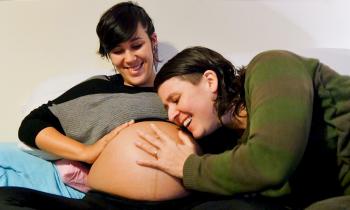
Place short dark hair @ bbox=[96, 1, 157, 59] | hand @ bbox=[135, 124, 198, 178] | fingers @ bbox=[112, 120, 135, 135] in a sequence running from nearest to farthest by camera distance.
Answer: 1. hand @ bbox=[135, 124, 198, 178]
2. fingers @ bbox=[112, 120, 135, 135]
3. short dark hair @ bbox=[96, 1, 157, 59]

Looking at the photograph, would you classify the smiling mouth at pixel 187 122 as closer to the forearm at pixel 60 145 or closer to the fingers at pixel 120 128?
the fingers at pixel 120 128

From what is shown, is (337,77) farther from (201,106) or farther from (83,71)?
(83,71)

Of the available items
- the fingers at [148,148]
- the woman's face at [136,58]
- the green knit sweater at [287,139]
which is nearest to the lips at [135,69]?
the woman's face at [136,58]

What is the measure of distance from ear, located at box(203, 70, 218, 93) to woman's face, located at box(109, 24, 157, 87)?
1.11ft

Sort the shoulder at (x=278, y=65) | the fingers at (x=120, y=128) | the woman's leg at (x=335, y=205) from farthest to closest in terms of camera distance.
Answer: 1. the fingers at (x=120, y=128)
2. the shoulder at (x=278, y=65)
3. the woman's leg at (x=335, y=205)

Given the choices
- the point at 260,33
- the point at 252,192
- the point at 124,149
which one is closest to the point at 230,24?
the point at 260,33

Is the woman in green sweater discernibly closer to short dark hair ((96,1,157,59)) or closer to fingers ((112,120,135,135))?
fingers ((112,120,135,135))

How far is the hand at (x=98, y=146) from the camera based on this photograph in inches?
44.4

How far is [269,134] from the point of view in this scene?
0.79 m

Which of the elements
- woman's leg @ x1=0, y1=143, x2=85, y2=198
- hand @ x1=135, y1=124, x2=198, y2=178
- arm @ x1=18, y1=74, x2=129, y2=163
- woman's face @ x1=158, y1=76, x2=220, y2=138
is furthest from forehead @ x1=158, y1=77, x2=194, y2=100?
woman's leg @ x1=0, y1=143, x2=85, y2=198

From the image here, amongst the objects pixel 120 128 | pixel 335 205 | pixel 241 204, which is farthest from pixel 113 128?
pixel 335 205

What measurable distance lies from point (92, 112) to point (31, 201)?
0.35 m

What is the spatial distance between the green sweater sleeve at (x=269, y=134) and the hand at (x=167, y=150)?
0.08 m

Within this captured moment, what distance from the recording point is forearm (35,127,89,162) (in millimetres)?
1174
